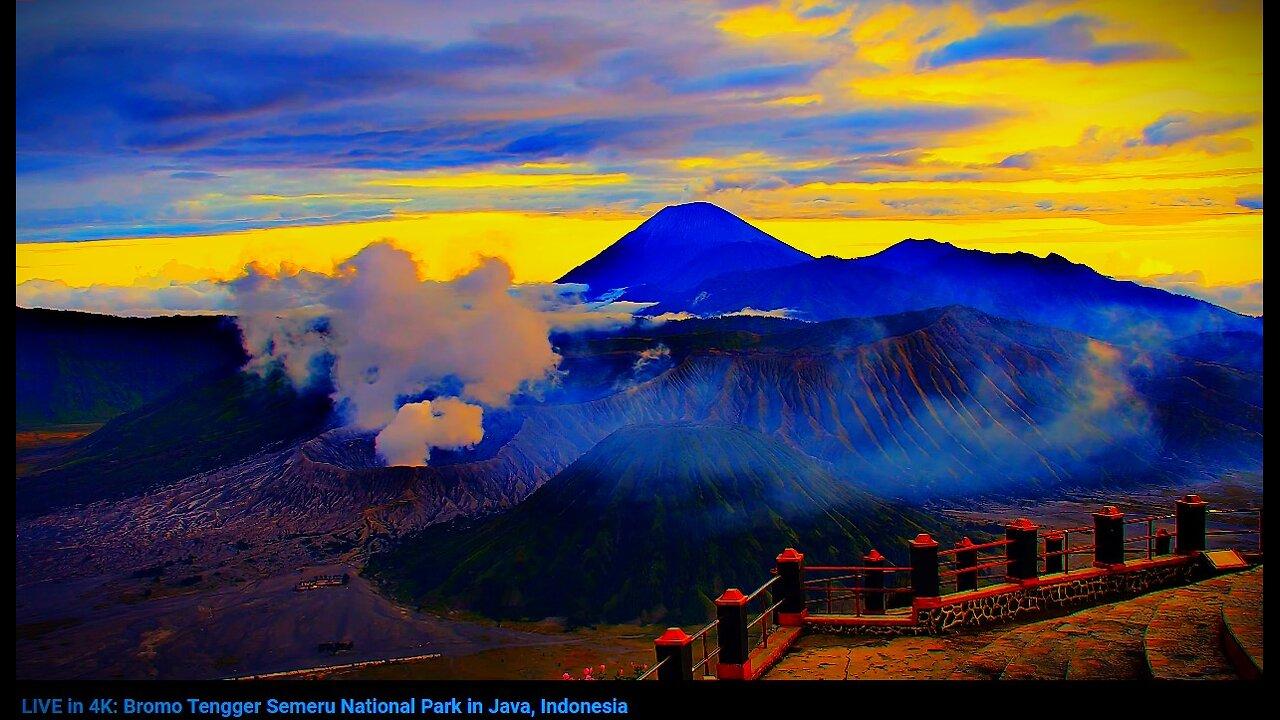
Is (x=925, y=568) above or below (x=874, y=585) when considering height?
above

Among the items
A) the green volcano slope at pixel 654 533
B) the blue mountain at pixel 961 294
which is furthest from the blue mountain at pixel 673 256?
the green volcano slope at pixel 654 533

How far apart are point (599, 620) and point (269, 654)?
16380mm

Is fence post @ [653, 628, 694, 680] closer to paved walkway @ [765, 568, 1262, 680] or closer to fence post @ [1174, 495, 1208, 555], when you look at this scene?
paved walkway @ [765, 568, 1262, 680]

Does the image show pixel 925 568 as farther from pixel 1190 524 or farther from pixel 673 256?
pixel 673 256

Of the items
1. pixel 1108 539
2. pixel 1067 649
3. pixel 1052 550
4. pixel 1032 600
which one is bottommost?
pixel 1032 600

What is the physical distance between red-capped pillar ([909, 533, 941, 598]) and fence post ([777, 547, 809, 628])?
149cm

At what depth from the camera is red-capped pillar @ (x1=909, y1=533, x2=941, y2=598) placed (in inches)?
645

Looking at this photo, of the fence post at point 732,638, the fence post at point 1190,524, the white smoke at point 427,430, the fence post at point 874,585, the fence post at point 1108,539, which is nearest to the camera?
the fence post at point 732,638

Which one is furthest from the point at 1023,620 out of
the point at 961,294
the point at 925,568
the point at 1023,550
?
the point at 961,294

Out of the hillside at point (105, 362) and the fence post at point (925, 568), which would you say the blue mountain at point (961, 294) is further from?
the fence post at point (925, 568)

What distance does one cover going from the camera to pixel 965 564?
17.7 meters

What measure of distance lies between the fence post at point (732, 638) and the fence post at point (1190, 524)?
8.47 metres

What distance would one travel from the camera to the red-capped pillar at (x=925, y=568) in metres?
16.4

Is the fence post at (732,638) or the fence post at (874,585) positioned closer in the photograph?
the fence post at (732,638)
